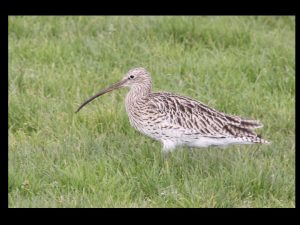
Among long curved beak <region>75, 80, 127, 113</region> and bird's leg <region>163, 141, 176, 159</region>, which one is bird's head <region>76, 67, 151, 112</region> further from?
bird's leg <region>163, 141, 176, 159</region>

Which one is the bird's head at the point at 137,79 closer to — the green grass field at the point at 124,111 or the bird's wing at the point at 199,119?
the bird's wing at the point at 199,119

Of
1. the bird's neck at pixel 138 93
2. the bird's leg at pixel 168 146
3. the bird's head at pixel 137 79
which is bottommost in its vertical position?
the bird's leg at pixel 168 146

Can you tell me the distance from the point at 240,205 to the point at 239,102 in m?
3.19

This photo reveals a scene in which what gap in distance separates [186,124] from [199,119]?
189 mm

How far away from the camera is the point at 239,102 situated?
37.7 ft

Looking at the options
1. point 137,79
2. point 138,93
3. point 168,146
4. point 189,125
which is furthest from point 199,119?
point 137,79

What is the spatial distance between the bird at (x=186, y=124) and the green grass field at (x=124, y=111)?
0.19 metres

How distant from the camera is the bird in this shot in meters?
9.75

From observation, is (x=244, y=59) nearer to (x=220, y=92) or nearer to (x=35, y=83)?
(x=220, y=92)

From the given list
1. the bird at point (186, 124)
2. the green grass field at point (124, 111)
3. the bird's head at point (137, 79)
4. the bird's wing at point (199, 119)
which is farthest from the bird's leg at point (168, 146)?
the bird's head at point (137, 79)

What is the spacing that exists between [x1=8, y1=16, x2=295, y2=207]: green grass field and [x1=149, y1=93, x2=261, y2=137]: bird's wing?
1.05ft

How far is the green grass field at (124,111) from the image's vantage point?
873cm

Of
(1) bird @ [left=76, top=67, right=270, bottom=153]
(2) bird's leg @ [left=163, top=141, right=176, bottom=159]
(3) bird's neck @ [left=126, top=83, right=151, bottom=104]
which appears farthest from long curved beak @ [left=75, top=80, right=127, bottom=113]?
(2) bird's leg @ [left=163, top=141, right=176, bottom=159]
